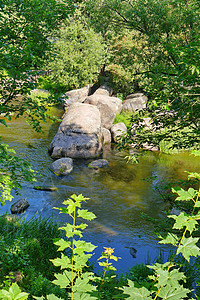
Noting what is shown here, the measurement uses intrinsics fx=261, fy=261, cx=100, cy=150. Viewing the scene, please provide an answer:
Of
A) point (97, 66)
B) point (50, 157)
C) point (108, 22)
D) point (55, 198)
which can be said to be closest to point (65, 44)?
point (97, 66)

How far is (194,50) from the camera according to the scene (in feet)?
12.5

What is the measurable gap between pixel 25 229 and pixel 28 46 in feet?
11.3

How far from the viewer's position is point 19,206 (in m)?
7.18

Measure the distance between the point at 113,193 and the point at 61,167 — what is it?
8.18ft

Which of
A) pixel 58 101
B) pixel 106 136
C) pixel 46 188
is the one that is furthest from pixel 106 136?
pixel 58 101

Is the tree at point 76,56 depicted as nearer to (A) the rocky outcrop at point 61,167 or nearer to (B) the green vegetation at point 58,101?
(A) the rocky outcrop at point 61,167

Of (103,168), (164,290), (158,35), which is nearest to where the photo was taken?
(164,290)

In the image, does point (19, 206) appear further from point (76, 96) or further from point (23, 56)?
point (76, 96)

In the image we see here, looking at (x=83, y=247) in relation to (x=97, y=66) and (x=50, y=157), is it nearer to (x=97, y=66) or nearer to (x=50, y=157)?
(x=50, y=157)

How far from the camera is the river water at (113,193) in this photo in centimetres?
618

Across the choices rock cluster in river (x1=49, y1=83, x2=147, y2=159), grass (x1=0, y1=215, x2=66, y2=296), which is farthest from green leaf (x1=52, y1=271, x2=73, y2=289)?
rock cluster in river (x1=49, y1=83, x2=147, y2=159)

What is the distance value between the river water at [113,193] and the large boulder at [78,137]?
525mm

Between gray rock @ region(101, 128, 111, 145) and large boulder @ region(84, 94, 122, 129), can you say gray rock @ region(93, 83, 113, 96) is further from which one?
gray rock @ region(101, 128, 111, 145)

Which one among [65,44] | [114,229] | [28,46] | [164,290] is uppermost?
[65,44]
